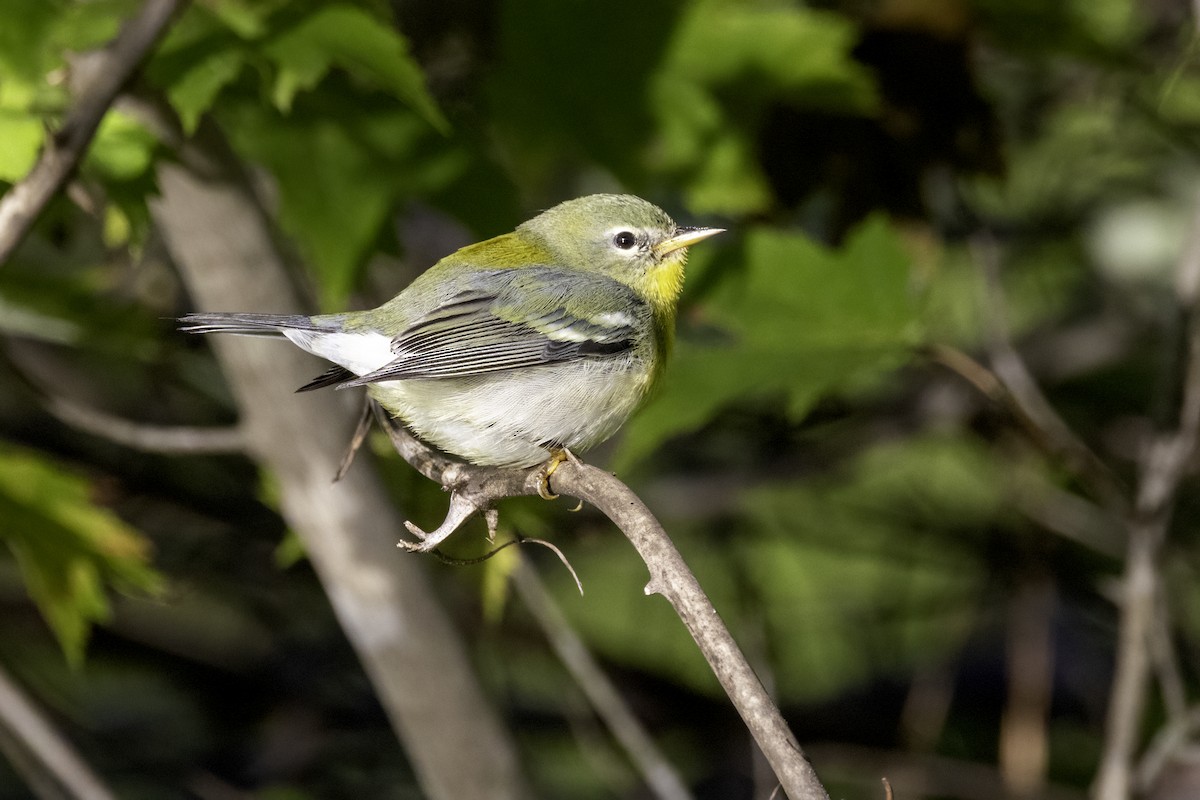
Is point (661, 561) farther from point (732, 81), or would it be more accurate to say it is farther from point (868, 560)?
point (868, 560)

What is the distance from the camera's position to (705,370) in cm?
309

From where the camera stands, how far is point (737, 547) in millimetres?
4996

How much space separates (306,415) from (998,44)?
229 cm

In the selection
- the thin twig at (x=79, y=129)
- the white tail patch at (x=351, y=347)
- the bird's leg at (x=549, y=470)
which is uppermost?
the white tail patch at (x=351, y=347)

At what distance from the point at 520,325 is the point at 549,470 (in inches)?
29.1

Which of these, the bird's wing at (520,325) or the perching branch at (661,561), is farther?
the bird's wing at (520,325)

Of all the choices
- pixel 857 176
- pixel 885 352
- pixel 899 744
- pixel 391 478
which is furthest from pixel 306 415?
pixel 899 744

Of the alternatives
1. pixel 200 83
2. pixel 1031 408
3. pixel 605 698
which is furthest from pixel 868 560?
pixel 200 83

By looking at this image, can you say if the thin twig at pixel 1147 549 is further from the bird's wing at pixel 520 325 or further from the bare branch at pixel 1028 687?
the bird's wing at pixel 520 325

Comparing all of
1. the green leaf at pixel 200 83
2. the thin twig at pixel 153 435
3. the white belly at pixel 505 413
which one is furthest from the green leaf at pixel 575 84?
the thin twig at pixel 153 435

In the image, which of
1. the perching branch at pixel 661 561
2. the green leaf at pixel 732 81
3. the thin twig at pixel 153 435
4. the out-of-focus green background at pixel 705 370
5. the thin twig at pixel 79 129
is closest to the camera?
the perching branch at pixel 661 561

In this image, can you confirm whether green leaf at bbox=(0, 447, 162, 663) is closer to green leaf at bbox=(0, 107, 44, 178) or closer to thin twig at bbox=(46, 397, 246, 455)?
thin twig at bbox=(46, 397, 246, 455)

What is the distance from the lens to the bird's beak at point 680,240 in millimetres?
3266

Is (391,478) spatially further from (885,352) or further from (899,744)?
(899,744)
